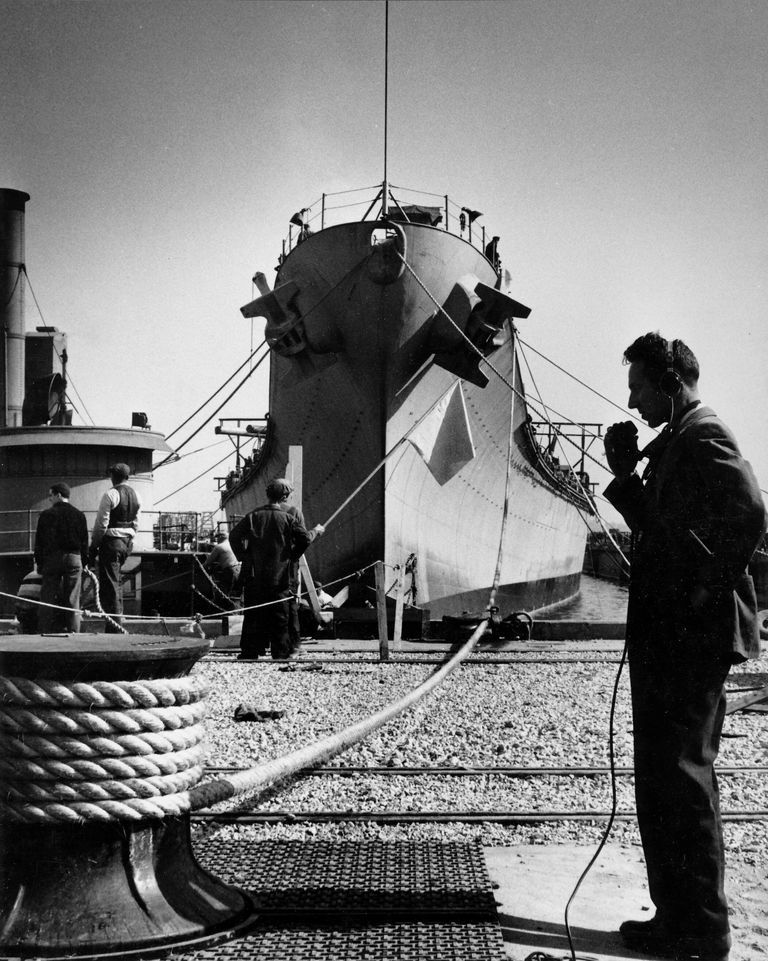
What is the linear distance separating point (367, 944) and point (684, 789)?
0.86 meters

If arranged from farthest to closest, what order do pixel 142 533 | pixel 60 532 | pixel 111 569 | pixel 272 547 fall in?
pixel 142 533, pixel 111 569, pixel 60 532, pixel 272 547

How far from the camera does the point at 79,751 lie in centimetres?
219

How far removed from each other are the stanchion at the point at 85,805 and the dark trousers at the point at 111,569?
6.95 metres

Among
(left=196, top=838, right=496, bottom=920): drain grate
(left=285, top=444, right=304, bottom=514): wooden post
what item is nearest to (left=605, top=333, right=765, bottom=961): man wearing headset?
(left=196, top=838, right=496, bottom=920): drain grate

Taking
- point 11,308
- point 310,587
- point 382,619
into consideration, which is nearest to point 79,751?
point 382,619

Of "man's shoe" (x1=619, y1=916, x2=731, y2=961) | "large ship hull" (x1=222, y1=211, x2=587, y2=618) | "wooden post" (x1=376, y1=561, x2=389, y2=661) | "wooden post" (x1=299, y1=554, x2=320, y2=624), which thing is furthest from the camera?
"large ship hull" (x1=222, y1=211, x2=587, y2=618)

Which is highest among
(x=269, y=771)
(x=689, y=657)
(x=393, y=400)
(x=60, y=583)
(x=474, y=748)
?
(x=393, y=400)

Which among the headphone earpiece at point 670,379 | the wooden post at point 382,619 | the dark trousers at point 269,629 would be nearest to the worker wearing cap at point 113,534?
the dark trousers at point 269,629

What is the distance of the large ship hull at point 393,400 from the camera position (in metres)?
12.7

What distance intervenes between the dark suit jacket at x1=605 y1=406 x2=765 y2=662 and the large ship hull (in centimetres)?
933

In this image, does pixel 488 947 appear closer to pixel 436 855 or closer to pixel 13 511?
pixel 436 855

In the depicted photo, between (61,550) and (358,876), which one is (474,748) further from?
(61,550)

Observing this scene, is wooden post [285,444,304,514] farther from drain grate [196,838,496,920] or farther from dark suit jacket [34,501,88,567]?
drain grate [196,838,496,920]

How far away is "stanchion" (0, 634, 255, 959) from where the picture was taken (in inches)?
84.7
